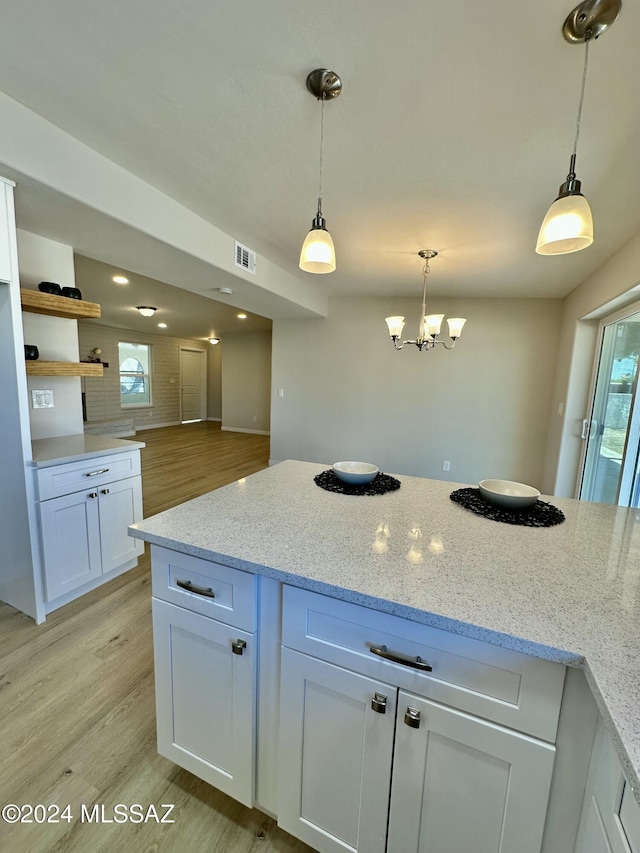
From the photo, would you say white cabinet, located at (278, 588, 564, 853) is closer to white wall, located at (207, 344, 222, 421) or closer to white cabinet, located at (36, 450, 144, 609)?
white cabinet, located at (36, 450, 144, 609)

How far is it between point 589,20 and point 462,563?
1.61 meters

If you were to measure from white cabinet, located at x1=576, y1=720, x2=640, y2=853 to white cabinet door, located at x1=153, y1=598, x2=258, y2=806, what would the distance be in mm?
777

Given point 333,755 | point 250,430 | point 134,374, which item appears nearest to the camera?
point 333,755

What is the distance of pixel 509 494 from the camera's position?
4.45 feet

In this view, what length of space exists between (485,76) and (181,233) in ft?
5.95

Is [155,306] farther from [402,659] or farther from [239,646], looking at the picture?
[402,659]

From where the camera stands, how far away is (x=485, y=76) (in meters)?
1.19

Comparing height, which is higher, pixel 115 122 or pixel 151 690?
pixel 115 122

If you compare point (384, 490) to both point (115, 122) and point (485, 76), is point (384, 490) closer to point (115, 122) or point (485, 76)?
point (485, 76)

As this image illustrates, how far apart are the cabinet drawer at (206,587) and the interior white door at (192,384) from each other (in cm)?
862

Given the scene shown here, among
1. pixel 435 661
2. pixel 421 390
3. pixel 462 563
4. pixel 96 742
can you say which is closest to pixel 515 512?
pixel 462 563

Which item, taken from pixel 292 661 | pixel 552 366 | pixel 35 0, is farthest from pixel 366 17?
pixel 552 366

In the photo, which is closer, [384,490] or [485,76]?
[485,76]

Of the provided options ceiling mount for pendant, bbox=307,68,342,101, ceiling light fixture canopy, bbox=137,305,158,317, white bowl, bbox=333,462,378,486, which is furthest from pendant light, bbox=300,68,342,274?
ceiling light fixture canopy, bbox=137,305,158,317
